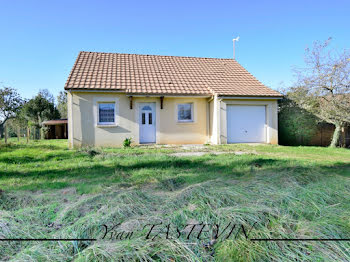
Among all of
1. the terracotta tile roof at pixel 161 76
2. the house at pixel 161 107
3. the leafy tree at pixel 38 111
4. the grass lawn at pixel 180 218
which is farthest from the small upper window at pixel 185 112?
the leafy tree at pixel 38 111

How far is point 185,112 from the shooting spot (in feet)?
40.0

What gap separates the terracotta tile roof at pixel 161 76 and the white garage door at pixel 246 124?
36.9 inches

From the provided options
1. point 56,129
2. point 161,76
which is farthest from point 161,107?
point 56,129

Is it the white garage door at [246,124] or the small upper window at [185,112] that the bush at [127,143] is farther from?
the white garage door at [246,124]

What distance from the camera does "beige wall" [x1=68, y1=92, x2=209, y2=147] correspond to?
34.9 feet

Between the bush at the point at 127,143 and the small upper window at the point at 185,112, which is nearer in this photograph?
the bush at the point at 127,143

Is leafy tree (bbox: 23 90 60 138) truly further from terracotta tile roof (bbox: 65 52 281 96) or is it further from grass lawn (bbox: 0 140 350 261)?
grass lawn (bbox: 0 140 350 261)

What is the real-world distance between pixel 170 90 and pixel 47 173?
7.64 m

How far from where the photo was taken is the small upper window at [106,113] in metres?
11.1

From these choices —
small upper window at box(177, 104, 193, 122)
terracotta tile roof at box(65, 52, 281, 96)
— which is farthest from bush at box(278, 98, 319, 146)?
small upper window at box(177, 104, 193, 122)

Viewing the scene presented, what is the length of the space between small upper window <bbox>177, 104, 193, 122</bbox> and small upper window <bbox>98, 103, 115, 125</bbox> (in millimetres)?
3548

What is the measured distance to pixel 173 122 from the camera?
11750mm

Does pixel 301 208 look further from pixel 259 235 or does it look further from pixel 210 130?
pixel 210 130

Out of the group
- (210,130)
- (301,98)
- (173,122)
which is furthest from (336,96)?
(173,122)
